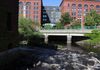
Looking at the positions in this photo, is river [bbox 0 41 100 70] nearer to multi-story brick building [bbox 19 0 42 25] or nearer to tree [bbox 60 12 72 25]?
tree [bbox 60 12 72 25]

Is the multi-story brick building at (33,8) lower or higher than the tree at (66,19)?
higher

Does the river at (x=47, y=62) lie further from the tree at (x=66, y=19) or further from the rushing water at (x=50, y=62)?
the tree at (x=66, y=19)

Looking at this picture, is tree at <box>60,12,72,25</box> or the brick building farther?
tree at <box>60,12,72,25</box>

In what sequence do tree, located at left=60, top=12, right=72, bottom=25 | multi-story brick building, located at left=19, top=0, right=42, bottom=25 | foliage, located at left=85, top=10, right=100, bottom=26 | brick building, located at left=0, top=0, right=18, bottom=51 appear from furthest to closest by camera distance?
multi-story brick building, located at left=19, top=0, right=42, bottom=25
tree, located at left=60, top=12, right=72, bottom=25
foliage, located at left=85, top=10, right=100, bottom=26
brick building, located at left=0, top=0, right=18, bottom=51

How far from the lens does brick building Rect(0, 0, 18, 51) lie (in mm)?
20906

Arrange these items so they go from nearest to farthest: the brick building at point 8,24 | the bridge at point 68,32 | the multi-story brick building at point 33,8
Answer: the brick building at point 8,24, the bridge at point 68,32, the multi-story brick building at point 33,8

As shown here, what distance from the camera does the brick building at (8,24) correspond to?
20906 mm

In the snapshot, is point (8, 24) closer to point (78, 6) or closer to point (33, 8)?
point (33, 8)

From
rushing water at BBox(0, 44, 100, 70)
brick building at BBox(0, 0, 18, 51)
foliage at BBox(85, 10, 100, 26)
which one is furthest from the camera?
foliage at BBox(85, 10, 100, 26)

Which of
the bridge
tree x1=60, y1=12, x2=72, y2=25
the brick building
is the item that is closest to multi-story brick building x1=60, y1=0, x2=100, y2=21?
tree x1=60, y1=12, x2=72, y2=25

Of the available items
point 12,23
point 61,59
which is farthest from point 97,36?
point 61,59

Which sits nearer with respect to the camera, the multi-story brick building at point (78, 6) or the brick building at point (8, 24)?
the brick building at point (8, 24)

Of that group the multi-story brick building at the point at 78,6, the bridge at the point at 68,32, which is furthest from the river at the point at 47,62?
the multi-story brick building at the point at 78,6

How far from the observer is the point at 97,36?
80.8 m
